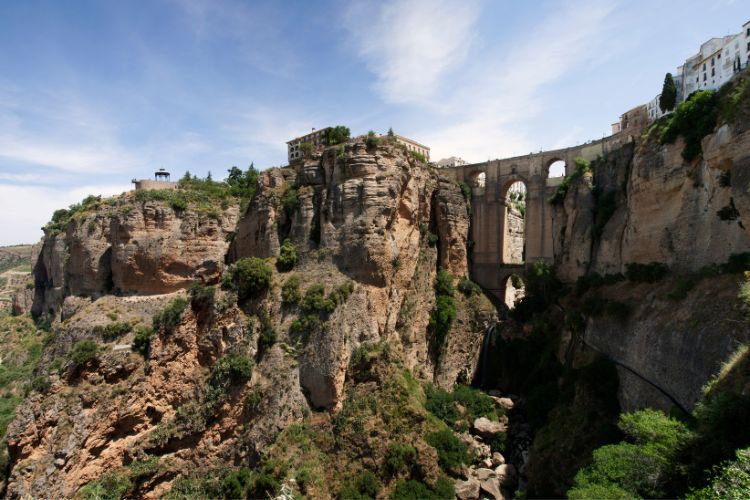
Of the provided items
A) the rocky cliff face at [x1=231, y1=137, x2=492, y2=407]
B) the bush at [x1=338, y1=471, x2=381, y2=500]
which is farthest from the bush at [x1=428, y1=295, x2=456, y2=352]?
the bush at [x1=338, y1=471, x2=381, y2=500]

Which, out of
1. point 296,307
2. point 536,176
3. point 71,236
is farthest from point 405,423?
point 71,236

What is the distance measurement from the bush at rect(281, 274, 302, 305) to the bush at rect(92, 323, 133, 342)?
960 centimetres

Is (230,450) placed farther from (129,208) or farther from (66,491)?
(129,208)

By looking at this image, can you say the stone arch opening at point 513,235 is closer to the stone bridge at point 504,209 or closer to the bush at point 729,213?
the stone bridge at point 504,209

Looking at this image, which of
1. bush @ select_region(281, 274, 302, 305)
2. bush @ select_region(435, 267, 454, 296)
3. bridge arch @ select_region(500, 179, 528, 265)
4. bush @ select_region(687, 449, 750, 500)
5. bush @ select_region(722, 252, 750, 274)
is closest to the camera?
bush @ select_region(687, 449, 750, 500)

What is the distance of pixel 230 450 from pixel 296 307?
28.0 feet

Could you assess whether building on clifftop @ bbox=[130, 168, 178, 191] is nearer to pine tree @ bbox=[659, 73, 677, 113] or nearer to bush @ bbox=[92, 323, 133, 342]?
bush @ bbox=[92, 323, 133, 342]

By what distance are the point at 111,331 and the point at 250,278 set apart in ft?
28.5

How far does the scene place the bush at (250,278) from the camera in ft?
92.5

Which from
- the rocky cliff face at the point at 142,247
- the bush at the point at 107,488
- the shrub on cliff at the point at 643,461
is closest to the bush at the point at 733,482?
the shrub on cliff at the point at 643,461

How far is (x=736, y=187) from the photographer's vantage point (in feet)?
61.4

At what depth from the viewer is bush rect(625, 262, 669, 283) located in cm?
2455

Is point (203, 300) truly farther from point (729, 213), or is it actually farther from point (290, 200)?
A: point (729, 213)

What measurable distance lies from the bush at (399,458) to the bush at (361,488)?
0.99 m
